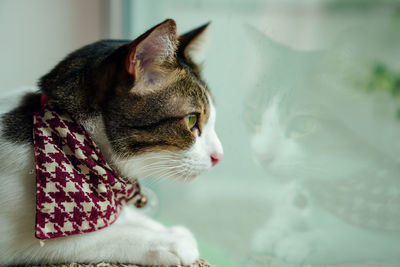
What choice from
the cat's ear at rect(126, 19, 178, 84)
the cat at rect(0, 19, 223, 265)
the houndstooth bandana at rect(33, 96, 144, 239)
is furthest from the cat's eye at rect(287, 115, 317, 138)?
the houndstooth bandana at rect(33, 96, 144, 239)

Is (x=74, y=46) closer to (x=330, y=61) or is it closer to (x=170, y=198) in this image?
(x=170, y=198)

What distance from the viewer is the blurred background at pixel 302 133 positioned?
95 cm

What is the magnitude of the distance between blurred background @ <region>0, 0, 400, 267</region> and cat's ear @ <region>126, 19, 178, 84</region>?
35 cm

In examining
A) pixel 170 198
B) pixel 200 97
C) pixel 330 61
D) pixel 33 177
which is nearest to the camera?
pixel 33 177

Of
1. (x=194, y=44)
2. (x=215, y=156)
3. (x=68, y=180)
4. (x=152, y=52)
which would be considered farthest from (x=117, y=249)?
(x=194, y=44)

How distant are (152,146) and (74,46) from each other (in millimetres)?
1117

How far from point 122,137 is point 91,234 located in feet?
0.84

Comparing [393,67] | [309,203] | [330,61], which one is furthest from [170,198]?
[393,67]

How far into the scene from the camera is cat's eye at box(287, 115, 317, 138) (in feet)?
3.65

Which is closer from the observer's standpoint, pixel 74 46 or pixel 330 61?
pixel 330 61

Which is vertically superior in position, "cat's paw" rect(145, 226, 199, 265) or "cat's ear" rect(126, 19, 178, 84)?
"cat's ear" rect(126, 19, 178, 84)

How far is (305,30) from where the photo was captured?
1071mm

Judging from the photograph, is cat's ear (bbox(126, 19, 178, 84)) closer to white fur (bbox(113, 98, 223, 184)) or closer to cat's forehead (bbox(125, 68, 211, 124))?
cat's forehead (bbox(125, 68, 211, 124))

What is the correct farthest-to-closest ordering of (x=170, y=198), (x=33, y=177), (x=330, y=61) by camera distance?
1. (x=170, y=198)
2. (x=330, y=61)
3. (x=33, y=177)
